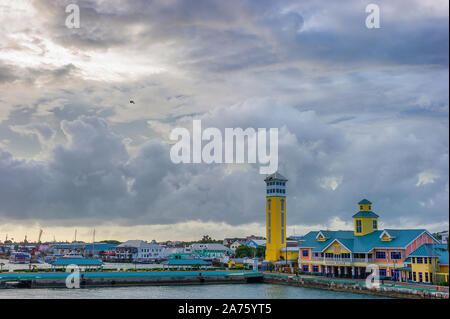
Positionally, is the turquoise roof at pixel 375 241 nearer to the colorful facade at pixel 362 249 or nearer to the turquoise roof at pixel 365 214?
the colorful facade at pixel 362 249

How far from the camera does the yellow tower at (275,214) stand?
7475 centimetres

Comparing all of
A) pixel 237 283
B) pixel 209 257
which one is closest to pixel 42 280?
pixel 237 283

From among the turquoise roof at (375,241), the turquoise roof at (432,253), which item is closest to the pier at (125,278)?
the turquoise roof at (375,241)

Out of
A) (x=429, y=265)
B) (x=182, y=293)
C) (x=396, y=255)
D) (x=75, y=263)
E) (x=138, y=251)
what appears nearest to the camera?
(x=429, y=265)

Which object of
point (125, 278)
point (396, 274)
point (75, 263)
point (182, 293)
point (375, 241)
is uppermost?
point (375, 241)

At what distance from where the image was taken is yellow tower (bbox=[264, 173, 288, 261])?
74750 millimetres

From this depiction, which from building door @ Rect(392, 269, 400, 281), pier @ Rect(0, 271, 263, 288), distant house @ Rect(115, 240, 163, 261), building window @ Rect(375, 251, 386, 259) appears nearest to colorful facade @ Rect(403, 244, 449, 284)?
building door @ Rect(392, 269, 400, 281)

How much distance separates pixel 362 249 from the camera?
186 ft

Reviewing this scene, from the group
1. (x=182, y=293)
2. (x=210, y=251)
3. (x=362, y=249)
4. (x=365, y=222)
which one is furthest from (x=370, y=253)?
(x=210, y=251)

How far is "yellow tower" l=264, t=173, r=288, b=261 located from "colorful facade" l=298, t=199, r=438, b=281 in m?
8.42

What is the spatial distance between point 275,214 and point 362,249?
65.7 feet

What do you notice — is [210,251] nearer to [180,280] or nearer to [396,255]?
[180,280]
